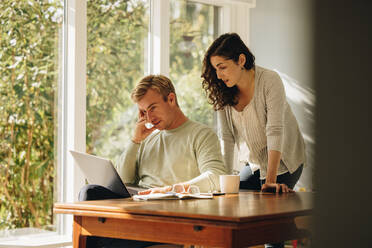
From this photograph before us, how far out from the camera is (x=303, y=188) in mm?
3770

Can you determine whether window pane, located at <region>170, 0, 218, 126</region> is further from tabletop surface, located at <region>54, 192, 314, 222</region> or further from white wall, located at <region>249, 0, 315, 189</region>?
tabletop surface, located at <region>54, 192, 314, 222</region>

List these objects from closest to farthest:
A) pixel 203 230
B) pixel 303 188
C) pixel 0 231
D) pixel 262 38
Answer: pixel 203 230
pixel 0 231
pixel 303 188
pixel 262 38

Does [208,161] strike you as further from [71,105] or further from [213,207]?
[71,105]

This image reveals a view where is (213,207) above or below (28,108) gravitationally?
below

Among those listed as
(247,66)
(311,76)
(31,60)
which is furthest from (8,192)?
(311,76)

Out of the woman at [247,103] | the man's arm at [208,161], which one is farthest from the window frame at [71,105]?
the man's arm at [208,161]

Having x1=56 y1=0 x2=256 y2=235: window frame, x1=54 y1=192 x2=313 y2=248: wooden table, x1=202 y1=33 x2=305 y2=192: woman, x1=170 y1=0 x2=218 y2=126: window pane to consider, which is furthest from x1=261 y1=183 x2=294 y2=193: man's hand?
x1=170 y1=0 x2=218 y2=126: window pane

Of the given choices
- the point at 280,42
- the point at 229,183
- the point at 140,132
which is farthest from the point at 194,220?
the point at 280,42

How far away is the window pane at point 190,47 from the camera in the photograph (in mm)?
3820

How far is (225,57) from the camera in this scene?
2227mm

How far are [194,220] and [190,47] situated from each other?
276 centimetres

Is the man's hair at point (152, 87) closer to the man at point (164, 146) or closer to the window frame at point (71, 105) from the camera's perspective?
the man at point (164, 146)

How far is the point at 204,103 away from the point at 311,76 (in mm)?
3723

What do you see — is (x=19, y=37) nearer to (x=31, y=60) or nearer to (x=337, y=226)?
(x=31, y=60)
